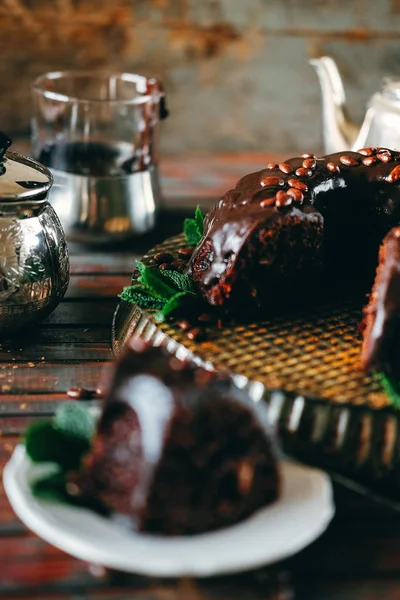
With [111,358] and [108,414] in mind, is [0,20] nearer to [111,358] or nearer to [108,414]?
[111,358]

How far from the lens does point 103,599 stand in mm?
766

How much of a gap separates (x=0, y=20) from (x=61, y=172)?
0.89 metres

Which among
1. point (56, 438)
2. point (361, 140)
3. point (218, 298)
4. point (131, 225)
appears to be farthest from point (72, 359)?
point (361, 140)

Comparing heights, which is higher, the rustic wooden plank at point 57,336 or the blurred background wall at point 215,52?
the blurred background wall at point 215,52

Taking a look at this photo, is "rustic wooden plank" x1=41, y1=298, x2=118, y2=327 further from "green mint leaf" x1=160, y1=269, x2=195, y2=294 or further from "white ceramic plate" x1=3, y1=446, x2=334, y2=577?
"white ceramic plate" x1=3, y1=446, x2=334, y2=577

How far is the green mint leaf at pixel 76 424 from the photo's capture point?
0.87 metres

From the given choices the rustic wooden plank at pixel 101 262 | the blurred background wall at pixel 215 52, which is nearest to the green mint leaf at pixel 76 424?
the rustic wooden plank at pixel 101 262

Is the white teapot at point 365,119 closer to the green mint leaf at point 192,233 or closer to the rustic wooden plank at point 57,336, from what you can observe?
the green mint leaf at point 192,233

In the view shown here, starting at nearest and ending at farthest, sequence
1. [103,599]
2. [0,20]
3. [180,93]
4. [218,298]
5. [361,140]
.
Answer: [103,599], [218,298], [361,140], [0,20], [180,93]

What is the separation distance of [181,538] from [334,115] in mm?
1143

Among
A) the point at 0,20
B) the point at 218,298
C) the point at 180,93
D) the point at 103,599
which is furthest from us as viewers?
the point at 180,93

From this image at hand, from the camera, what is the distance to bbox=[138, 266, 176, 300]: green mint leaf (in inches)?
46.4

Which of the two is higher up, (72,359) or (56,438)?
(56,438)

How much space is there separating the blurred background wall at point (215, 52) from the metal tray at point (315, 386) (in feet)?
4.60
